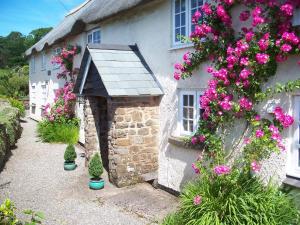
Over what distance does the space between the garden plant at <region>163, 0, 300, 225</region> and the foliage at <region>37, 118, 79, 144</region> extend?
8473 mm

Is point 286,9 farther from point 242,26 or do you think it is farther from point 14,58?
point 14,58

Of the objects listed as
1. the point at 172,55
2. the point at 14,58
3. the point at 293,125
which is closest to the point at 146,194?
the point at 172,55

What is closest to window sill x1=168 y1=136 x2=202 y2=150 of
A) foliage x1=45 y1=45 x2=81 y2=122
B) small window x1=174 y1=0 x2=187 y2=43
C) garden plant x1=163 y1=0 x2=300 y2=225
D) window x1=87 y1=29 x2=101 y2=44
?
garden plant x1=163 y1=0 x2=300 y2=225

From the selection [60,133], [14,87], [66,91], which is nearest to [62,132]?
[60,133]

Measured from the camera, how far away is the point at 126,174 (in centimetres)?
811

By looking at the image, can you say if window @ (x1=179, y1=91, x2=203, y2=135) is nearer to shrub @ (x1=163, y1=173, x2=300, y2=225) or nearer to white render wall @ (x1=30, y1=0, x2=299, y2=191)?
white render wall @ (x1=30, y1=0, x2=299, y2=191)

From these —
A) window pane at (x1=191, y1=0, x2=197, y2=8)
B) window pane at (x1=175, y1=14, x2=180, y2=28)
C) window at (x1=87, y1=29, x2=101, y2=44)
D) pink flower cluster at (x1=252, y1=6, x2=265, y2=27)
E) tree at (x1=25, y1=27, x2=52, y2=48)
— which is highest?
→ tree at (x1=25, y1=27, x2=52, y2=48)

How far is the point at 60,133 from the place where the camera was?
555 inches

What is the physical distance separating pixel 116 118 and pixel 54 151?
570 centimetres

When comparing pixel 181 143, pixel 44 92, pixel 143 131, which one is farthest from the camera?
pixel 44 92

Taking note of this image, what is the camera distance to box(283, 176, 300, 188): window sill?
5010mm

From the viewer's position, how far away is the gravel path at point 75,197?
648 cm

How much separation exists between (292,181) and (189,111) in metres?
2.73

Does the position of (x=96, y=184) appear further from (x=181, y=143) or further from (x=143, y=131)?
(x=181, y=143)
